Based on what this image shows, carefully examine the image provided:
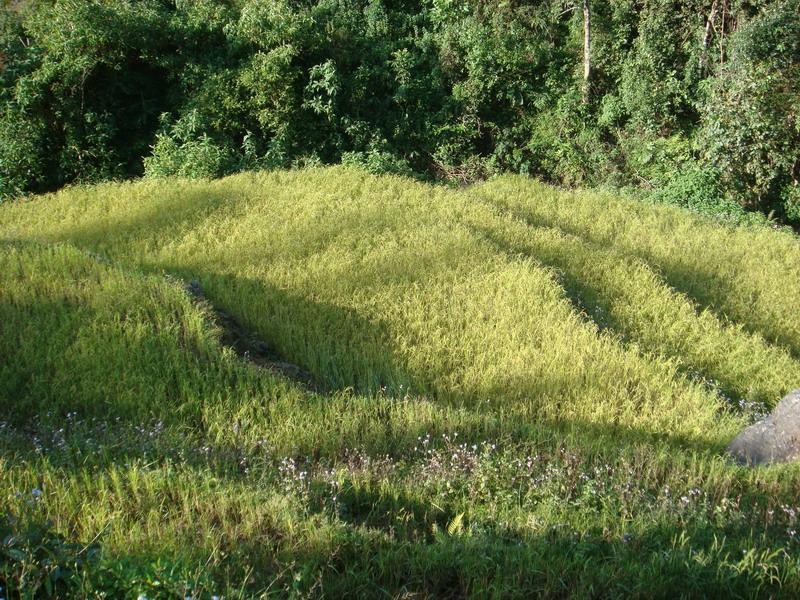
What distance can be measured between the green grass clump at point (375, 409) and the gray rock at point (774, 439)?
201 mm

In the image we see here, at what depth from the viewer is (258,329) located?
669 cm

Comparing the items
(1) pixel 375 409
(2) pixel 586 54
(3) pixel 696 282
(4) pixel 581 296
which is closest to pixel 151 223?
(4) pixel 581 296

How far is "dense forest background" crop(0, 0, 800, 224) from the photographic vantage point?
41.7ft

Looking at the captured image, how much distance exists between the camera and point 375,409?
190 inches

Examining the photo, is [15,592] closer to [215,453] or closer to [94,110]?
[215,453]

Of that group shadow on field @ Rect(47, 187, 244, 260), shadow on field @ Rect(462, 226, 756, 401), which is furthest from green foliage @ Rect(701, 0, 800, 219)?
shadow on field @ Rect(47, 187, 244, 260)

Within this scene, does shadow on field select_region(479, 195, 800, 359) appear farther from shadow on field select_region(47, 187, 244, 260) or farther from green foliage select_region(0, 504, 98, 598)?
green foliage select_region(0, 504, 98, 598)

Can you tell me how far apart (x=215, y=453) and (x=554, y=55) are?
1428 cm

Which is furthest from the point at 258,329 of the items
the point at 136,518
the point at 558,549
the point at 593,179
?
the point at 593,179

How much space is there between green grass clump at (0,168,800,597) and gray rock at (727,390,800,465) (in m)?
0.20

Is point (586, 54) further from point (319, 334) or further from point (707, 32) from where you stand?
point (319, 334)

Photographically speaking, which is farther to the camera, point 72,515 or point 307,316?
point 307,316

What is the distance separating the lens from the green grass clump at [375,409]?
2.62m

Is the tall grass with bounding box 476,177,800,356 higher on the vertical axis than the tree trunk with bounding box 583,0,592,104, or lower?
lower
